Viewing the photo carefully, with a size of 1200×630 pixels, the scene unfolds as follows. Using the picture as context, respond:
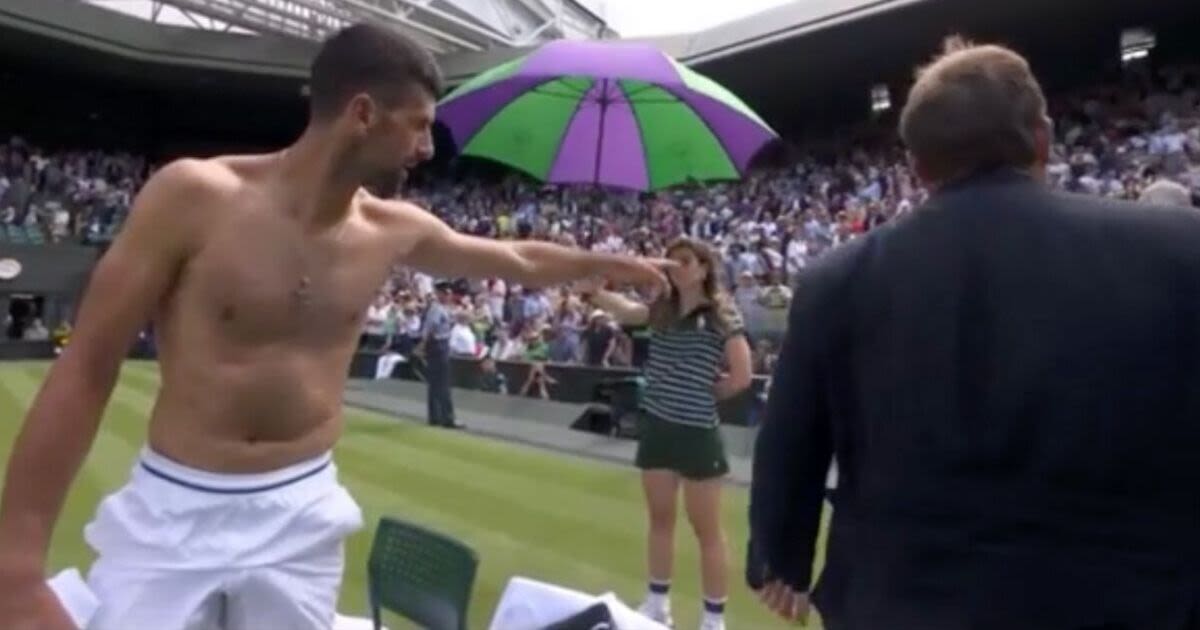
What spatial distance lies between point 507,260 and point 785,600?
151 cm

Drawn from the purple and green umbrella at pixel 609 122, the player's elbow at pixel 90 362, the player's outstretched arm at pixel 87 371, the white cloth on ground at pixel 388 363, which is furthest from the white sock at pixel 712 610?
the white cloth on ground at pixel 388 363

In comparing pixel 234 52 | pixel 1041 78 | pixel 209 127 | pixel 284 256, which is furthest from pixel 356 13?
pixel 284 256

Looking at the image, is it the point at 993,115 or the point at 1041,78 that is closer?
the point at 993,115

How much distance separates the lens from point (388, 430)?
54.7 ft

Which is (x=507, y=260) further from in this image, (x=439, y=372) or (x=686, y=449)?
(x=439, y=372)

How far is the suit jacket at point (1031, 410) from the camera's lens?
94.0 inches

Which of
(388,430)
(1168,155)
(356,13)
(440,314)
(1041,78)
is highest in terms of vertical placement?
(356,13)

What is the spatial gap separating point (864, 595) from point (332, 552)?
1.16m

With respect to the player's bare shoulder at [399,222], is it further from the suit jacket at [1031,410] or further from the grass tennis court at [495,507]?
the grass tennis court at [495,507]

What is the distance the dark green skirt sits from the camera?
21.9 ft

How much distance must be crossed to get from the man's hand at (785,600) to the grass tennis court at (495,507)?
14.0 ft

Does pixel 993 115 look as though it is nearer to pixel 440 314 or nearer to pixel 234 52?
pixel 440 314

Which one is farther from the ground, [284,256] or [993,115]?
[993,115]

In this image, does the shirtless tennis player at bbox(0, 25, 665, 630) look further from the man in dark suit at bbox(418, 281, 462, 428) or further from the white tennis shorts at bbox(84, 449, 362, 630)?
the man in dark suit at bbox(418, 281, 462, 428)
